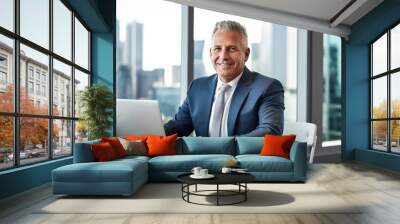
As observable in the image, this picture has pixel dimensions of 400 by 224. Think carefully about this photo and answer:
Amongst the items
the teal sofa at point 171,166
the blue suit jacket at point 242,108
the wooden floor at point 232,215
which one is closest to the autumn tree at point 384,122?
the blue suit jacket at point 242,108

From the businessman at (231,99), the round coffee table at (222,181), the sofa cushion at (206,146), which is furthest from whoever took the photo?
the businessman at (231,99)

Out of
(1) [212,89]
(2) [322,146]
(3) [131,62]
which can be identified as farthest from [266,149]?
(3) [131,62]

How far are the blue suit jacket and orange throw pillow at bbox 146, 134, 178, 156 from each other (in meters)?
1.42

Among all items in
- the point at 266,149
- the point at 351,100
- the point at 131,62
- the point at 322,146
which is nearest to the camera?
the point at 266,149

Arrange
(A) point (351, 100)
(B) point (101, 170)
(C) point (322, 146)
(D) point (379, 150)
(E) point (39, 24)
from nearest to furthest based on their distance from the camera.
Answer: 1. (B) point (101, 170)
2. (E) point (39, 24)
3. (D) point (379, 150)
4. (A) point (351, 100)
5. (C) point (322, 146)

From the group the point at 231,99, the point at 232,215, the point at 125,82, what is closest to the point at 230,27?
the point at 231,99

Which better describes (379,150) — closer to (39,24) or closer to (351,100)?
(351,100)

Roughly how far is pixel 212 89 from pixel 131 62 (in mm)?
24280

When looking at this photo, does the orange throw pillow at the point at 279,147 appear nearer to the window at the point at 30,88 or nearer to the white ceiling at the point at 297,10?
the white ceiling at the point at 297,10

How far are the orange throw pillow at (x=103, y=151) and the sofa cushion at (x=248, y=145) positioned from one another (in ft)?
6.80

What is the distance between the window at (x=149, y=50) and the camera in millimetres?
20450

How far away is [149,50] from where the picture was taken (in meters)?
22.6

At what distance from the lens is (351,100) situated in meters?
9.52

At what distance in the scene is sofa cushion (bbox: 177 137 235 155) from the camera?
252 inches
